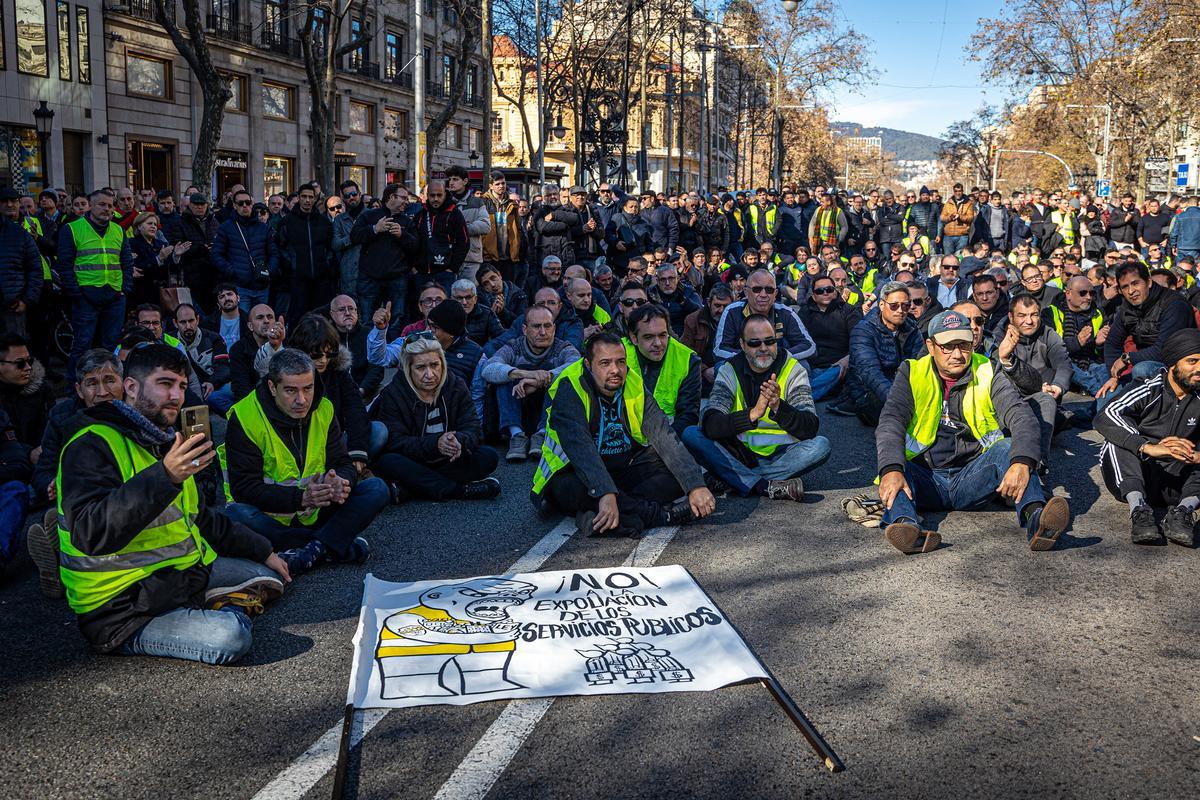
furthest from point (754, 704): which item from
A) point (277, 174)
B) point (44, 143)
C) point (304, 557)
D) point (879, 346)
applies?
point (277, 174)

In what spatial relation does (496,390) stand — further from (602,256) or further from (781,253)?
(781,253)

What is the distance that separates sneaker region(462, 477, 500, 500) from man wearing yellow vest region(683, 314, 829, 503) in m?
1.37

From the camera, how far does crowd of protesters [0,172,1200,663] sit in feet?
16.1

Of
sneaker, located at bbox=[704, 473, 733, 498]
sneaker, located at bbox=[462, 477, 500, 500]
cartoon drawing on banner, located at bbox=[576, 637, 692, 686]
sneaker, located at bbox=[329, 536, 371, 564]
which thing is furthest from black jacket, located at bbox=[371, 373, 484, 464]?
cartoon drawing on banner, located at bbox=[576, 637, 692, 686]

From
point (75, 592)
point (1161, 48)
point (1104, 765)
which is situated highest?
point (1161, 48)

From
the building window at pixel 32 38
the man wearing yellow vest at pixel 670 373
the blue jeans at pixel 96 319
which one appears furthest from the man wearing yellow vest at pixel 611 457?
the building window at pixel 32 38

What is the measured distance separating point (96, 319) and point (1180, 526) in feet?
34.9

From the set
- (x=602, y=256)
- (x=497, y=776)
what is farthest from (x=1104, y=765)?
(x=602, y=256)

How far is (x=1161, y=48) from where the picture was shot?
3678cm

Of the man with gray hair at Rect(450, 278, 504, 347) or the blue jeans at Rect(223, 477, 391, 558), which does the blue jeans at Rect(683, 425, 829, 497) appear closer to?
the blue jeans at Rect(223, 477, 391, 558)

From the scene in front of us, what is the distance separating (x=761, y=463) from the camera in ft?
26.7

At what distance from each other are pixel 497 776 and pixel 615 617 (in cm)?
146

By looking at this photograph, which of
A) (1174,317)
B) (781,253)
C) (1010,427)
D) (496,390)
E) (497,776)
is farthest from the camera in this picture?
(781,253)

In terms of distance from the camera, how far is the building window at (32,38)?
89.6 ft
